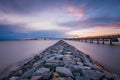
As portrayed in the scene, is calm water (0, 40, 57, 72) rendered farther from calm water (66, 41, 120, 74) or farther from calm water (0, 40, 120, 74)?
calm water (66, 41, 120, 74)

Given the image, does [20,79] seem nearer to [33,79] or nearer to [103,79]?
[33,79]

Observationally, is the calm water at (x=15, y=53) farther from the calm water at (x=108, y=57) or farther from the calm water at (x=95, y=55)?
the calm water at (x=108, y=57)

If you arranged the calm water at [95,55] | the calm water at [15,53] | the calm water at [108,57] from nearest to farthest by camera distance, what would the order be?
the calm water at [108,57]
the calm water at [95,55]
the calm water at [15,53]

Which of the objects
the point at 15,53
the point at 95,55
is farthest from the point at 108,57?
the point at 15,53

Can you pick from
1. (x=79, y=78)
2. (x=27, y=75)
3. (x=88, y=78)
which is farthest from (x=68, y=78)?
(x=27, y=75)

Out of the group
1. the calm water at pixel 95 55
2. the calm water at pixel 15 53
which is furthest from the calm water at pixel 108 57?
the calm water at pixel 15 53

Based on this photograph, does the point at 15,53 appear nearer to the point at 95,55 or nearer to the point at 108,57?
the point at 95,55

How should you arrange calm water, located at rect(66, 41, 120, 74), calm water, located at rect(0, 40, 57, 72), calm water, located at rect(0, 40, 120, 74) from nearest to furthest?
calm water, located at rect(66, 41, 120, 74), calm water, located at rect(0, 40, 120, 74), calm water, located at rect(0, 40, 57, 72)

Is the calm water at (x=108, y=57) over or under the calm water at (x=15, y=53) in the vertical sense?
over

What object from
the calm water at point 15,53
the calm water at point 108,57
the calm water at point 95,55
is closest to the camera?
the calm water at point 108,57

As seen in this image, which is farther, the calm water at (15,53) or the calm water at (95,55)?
the calm water at (15,53)

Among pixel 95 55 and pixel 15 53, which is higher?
pixel 95 55

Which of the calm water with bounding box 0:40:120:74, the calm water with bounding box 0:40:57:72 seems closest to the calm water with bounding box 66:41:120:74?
the calm water with bounding box 0:40:120:74

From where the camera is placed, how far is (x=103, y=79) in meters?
4.13
